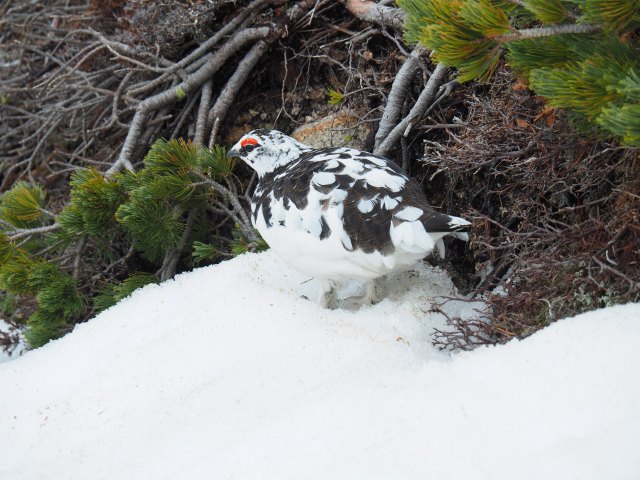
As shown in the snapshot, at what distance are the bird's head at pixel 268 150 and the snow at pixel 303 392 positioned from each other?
38cm

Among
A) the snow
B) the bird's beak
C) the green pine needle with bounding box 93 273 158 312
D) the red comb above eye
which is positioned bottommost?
the green pine needle with bounding box 93 273 158 312

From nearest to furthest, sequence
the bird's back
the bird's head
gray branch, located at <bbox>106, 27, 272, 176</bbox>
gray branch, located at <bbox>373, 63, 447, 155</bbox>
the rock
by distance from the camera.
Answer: the bird's back
gray branch, located at <bbox>373, 63, 447, 155</bbox>
the bird's head
the rock
gray branch, located at <bbox>106, 27, 272, 176</bbox>

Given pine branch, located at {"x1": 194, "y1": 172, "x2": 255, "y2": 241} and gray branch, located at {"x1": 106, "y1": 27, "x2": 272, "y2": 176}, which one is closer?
pine branch, located at {"x1": 194, "y1": 172, "x2": 255, "y2": 241}

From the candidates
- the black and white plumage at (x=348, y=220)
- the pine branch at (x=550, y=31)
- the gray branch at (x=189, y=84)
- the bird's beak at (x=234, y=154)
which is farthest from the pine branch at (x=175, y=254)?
the pine branch at (x=550, y=31)

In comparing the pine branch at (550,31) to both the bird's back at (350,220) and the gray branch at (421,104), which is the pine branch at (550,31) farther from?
the gray branch at (421,104)

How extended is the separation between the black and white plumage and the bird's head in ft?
0.83

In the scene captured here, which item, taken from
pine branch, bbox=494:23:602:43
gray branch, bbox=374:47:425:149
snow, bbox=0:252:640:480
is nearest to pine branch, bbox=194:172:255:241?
snow, bbox=0:252:640:480

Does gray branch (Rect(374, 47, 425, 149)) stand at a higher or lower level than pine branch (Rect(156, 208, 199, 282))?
higher

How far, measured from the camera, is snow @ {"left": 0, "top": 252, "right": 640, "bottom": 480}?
1.52 meters

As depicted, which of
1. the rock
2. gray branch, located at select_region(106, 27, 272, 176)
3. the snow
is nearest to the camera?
the snow

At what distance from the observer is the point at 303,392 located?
193cm

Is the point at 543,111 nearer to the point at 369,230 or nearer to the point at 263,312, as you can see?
the point at 369,230

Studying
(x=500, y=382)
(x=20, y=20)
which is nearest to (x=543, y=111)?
(x=500, y=382)

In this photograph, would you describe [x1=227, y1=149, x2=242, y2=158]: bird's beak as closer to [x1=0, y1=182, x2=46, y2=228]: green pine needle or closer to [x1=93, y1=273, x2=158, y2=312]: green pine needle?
[x1=93, y1=273, x2=158, y2=312]: green pine needle
